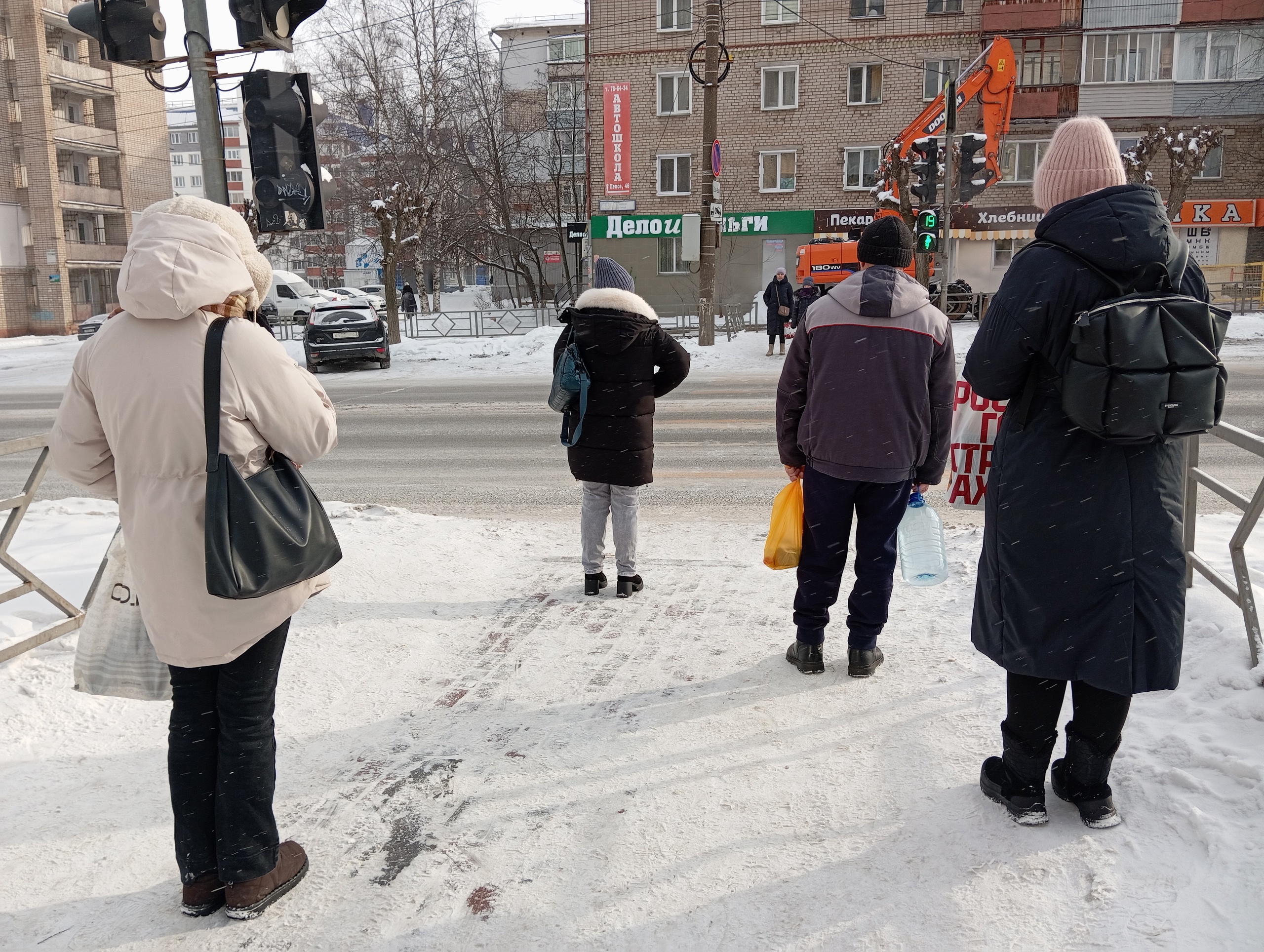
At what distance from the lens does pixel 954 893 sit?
2686mm

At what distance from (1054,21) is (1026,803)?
132 feet

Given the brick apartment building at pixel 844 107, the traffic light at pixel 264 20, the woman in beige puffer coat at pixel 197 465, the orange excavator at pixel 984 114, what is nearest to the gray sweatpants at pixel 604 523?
the woman in beige puffer coat at pixel 197 465

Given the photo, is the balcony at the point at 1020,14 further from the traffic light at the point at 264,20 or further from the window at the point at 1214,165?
the traffic light at the point at 264,20

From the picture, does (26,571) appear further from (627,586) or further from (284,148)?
(284,148)

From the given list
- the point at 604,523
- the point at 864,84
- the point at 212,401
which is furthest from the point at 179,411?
the point at 864,84

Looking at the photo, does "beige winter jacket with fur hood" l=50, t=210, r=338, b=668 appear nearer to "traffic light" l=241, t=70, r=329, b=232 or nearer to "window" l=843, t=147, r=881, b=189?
"traffic light" l=241, t=70, r=329, b=232

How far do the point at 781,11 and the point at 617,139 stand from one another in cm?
780

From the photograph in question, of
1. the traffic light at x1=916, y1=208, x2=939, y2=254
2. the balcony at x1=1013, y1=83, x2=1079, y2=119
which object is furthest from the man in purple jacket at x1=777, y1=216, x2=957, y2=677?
the balcony at x1=1013, y1=83, x2=1079, y2=119

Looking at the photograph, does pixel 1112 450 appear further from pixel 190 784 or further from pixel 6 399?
pixel 6 399

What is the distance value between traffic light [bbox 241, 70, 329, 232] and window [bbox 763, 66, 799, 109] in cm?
3391

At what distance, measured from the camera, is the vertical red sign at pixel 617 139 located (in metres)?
36.2

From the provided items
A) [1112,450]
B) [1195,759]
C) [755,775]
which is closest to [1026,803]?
[1195,759]

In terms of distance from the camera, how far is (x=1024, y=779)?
3018mm

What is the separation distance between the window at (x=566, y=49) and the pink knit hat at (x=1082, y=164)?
65673 millimetres
